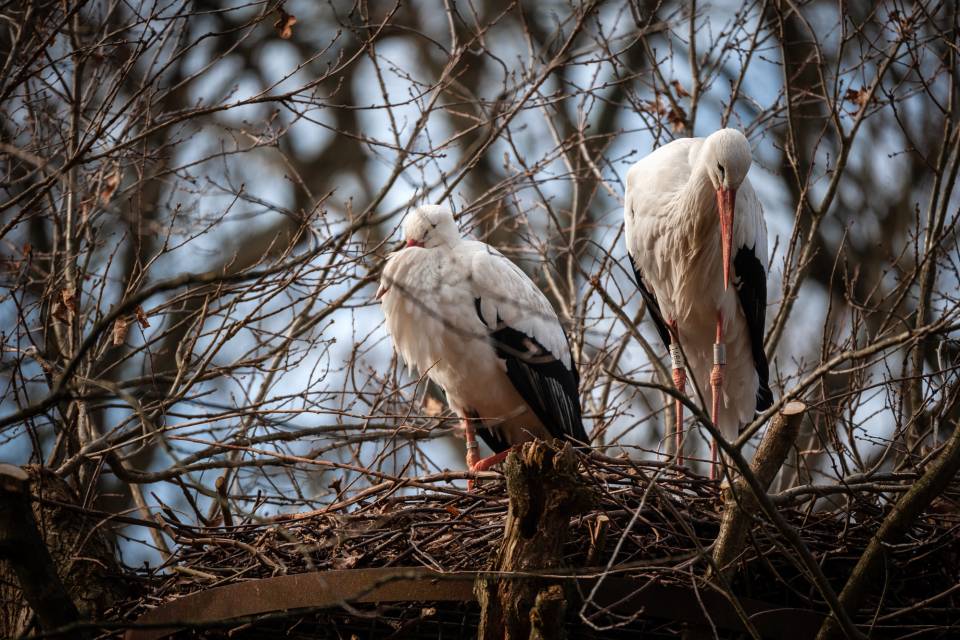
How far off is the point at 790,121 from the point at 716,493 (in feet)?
8.22

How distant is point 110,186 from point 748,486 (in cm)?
392

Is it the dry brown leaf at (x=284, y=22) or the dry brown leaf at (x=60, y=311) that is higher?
the dry brown leaf at (x=284, y=22)

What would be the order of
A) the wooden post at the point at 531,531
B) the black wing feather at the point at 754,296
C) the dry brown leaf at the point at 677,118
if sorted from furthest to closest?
the dry brown leaf at the point at 677,118 < the black wing feather at the point at 754,296 < the wooden post at the point at 531,531

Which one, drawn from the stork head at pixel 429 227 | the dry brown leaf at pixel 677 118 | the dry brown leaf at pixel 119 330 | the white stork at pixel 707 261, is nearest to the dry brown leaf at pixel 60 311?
the dry brown leaf at pixel 119 330

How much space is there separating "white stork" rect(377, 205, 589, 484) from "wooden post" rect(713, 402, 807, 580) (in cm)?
220

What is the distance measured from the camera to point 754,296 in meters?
6.50

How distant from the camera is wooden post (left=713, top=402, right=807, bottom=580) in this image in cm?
372

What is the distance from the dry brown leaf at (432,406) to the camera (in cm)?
729

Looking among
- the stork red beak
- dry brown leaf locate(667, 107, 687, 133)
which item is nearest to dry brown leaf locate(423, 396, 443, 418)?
the stork red beak

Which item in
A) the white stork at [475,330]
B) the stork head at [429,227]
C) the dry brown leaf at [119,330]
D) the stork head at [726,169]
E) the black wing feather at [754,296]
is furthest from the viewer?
the black wing feather at [754,296]

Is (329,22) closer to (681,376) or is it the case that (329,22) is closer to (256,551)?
(681,376)

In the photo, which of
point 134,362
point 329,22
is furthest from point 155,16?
point 329,22

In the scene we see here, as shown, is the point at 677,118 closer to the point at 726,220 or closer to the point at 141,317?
the point at 726,220

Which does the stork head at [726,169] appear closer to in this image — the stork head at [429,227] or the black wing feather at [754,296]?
the black wing feather at [754,296]
